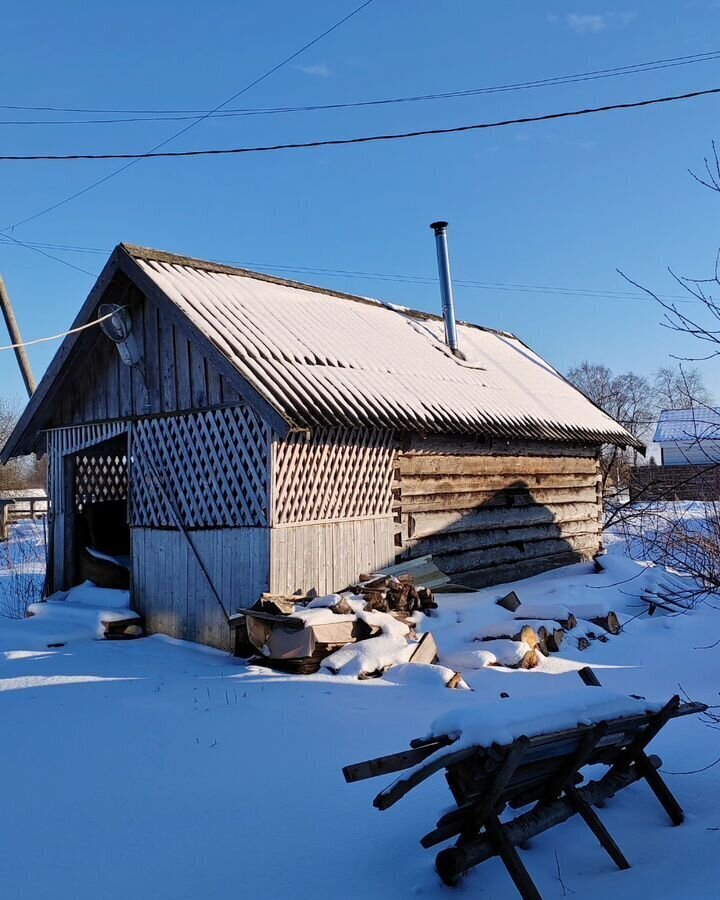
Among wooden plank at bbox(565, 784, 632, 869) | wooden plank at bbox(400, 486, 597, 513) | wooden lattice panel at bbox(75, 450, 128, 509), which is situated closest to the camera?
wooden plank at bbox(565, 784, 632, 869)

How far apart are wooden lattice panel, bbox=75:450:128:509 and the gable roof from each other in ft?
3.47

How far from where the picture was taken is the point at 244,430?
9734 mm

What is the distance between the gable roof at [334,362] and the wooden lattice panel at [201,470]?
2.60 feet

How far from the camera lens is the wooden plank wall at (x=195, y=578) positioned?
31.7ft

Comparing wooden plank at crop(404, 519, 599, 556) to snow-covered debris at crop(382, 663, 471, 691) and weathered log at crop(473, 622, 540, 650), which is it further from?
snow-covered debris at crop(382, 663, 471, 691)

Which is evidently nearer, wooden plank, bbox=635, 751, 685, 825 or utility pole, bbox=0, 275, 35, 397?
wooden plank, bbox=635, 751, 685, 825

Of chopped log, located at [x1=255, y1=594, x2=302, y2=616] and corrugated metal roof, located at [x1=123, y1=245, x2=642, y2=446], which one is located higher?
corrugated metal roof, located at [x1=123, y1=245, x2=642, y2=446]

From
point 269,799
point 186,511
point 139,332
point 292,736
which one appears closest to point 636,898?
point 269,799

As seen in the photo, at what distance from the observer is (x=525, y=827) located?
431 cm

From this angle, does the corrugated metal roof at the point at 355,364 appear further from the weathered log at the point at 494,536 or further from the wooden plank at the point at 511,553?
the wooden plank at the point at 511,553

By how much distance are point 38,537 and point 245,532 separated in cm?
1969

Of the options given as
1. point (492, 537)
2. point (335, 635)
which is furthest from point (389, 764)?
point (492, 537)

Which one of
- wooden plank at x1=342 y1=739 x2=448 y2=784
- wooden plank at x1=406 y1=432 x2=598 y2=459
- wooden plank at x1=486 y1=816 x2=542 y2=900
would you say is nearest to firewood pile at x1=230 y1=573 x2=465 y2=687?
wooden plank at x1=406 y1=432 x2=598 y2=459

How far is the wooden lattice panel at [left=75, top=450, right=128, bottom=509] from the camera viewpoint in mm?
13289
